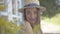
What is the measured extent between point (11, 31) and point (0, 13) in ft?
0.41

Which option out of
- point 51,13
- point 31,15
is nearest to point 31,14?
point 31,15

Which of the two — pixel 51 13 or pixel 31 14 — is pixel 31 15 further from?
pixel 51 13

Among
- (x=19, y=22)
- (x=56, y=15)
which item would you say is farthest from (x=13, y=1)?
(x=56, y=15)

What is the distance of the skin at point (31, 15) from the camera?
97 centimetres

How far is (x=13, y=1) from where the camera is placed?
0.93 m

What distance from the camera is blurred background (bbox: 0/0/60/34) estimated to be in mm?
880

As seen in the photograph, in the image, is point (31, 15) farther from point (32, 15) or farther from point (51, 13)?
point (51, 13)

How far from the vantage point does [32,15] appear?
3.22 ft

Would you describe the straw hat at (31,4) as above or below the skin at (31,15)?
above

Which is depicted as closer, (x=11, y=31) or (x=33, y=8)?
(x=11, y=31)

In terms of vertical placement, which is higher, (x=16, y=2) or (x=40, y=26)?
(x=16, y=2)

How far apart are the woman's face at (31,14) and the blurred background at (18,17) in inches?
1.7

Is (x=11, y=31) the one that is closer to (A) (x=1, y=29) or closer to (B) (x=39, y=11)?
(A) (x=1, y=29)

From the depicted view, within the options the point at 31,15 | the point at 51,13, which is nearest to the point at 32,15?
the point at 31,15
